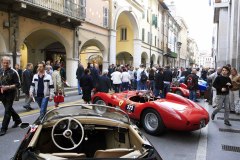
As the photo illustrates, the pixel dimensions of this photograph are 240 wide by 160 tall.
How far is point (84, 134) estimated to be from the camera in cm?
387

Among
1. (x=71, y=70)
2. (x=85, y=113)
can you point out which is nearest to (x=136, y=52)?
(x=71, y=70)

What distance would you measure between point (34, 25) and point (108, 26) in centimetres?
1046

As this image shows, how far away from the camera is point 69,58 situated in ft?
66.8

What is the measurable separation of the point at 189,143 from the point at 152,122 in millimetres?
1081

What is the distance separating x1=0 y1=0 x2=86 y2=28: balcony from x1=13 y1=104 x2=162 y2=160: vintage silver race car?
11.9 m

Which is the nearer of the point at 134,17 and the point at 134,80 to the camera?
the point at 134,80

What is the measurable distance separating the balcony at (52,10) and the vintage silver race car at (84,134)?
39.2ft

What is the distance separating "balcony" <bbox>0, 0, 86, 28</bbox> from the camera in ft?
47.5

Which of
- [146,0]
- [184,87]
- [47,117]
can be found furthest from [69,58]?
[146,0]

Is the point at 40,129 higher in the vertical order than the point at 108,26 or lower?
lower

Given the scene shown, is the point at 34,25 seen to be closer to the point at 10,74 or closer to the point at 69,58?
the point at 69,58

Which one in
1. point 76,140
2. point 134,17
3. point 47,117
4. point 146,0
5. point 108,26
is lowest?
point 76,140

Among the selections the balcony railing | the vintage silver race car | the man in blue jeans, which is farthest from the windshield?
the balcony railing

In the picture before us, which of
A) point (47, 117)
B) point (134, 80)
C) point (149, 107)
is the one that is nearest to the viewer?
point (47, 117)
